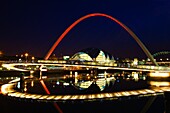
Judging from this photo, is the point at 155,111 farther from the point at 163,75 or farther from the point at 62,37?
the point at 62,37

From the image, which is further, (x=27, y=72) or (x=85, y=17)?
(x=27, y=72)

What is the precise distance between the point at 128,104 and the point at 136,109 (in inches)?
85.4

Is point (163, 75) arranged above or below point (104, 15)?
below

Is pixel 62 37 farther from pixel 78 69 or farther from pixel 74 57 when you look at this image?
pixel 74 57

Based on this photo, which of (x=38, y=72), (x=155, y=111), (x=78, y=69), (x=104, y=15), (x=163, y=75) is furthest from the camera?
(x=78, y=69)

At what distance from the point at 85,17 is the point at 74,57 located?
71.6 meters

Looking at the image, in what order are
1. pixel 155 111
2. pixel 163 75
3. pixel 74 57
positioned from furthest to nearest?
Result: pixel 74 57 < pixel 163 75 < pixel 155 111

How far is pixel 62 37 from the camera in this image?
7088 centimetres

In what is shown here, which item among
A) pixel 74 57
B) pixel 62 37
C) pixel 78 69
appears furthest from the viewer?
pixel 74 57

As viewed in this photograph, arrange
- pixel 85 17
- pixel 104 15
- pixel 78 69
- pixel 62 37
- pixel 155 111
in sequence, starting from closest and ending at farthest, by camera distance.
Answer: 1. pixel 155 111
2. pixel 104 15
3. pixel 85 17
4. pixel 62 37
5. pixel 78 69

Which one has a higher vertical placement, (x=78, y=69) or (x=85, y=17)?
(x=85, y=17)

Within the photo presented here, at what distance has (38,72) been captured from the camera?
7569cm

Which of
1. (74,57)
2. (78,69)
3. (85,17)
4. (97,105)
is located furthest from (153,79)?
(74,57)

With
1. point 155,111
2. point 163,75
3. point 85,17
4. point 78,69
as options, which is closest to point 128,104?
point 155,111
